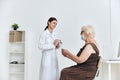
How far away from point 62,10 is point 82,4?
449 millimetres

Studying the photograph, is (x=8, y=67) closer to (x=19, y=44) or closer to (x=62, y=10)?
(x=19, y=44)

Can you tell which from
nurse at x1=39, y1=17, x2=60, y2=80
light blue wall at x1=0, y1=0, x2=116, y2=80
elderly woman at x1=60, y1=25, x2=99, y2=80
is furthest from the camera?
light blue wall at x1=0, y1=0, x2=116, y2=80

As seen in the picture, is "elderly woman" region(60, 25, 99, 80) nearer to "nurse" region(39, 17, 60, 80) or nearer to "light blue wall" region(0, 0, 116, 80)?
"nurse" region(39, 17, 60, 80)

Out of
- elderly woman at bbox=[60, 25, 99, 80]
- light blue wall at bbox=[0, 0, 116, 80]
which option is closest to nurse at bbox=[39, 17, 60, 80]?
elderly woman at bbox=[60, 25, 99, 80]

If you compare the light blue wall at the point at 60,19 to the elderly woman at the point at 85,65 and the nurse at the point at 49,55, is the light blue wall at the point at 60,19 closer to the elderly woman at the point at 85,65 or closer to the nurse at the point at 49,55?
the nurse at the point at 49,55

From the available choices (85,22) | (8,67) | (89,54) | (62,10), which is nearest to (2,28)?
(8,67)

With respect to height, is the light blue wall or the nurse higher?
the light blue wall

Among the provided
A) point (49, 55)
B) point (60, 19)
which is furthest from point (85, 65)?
point (60, 19)

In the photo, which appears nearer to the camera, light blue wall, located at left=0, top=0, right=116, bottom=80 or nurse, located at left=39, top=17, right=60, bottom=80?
nurse, located at left=39, top=17, right=60, bottom=80

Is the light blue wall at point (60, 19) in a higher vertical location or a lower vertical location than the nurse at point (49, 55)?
higher

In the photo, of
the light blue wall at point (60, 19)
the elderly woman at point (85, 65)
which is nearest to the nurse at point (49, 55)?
the elderly woman at point (85, 65)

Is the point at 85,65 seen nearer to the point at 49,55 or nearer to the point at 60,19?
the point at 49,55

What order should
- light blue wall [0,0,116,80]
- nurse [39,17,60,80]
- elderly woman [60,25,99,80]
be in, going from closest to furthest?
1. elderly woman [60,25,99,80]
2. nurse [39,17,60,80]
3. light blue wall [0,0,116,80]

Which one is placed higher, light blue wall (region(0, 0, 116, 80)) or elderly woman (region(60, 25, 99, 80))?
light blue wall (region(0, 0, 116, 80))
